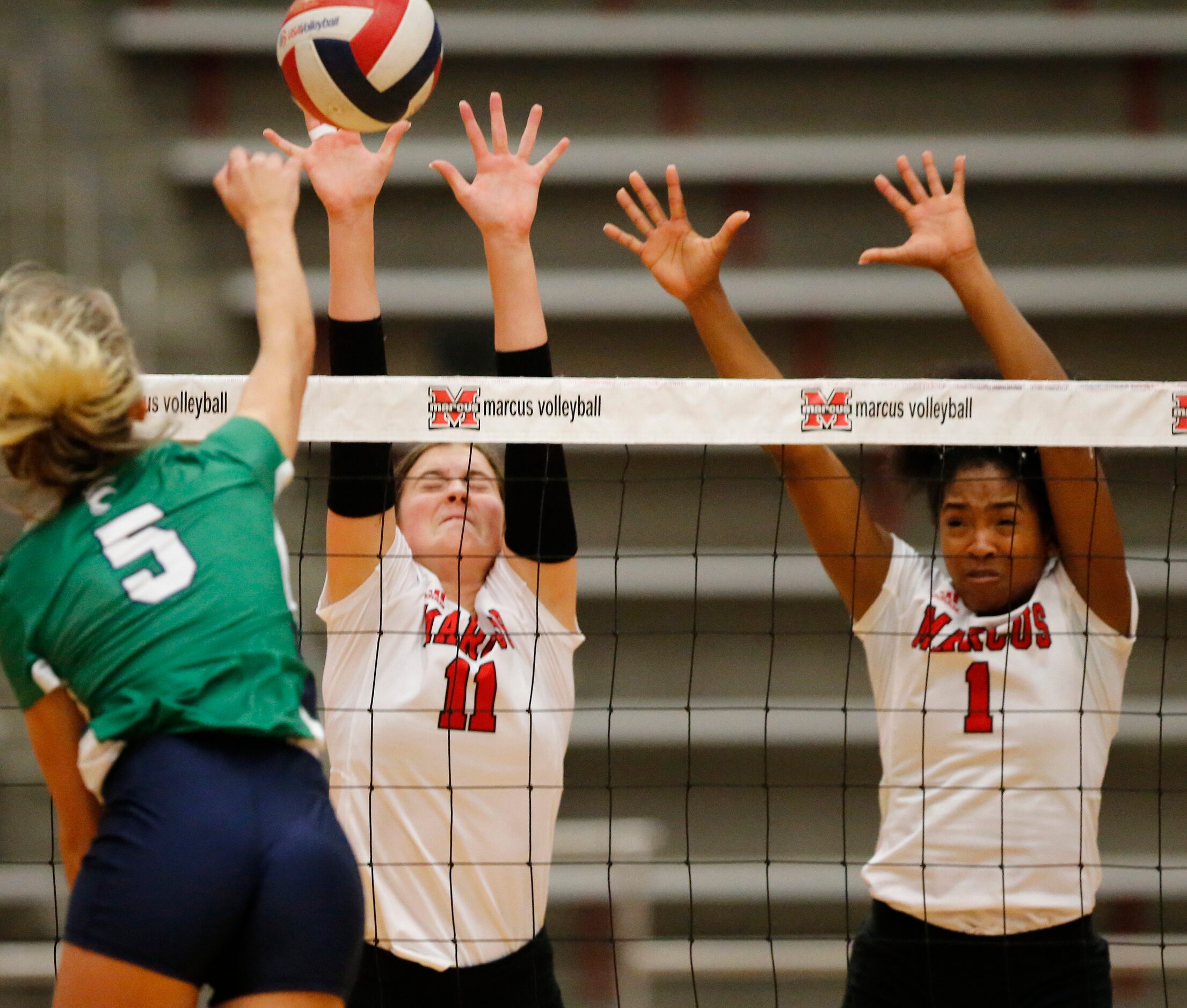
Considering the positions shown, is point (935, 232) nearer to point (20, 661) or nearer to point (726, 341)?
point (726, 341)

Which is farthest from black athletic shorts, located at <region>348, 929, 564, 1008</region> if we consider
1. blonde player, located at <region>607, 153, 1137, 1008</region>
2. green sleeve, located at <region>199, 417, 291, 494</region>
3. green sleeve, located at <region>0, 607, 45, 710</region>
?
green sleeve, located at <region>199, 417, 291, 494</region>

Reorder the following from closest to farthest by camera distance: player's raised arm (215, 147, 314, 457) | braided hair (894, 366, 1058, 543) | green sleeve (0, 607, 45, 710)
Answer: green sleeve (0, 607, 45, 710), player's raised arm (215, 147, 314, 457), braided hair (894, 366, 1058, 543)

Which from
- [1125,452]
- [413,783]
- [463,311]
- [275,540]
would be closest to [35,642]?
[275,540]

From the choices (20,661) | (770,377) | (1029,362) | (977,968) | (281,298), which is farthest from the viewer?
(770,377)

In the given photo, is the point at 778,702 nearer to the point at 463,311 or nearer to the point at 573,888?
the point at 573,888

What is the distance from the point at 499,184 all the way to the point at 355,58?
42 centimetres

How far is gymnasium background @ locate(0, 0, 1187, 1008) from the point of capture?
18.3 ft

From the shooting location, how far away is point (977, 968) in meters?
2.55

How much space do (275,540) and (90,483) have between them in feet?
0.82

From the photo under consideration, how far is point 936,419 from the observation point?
2719mm

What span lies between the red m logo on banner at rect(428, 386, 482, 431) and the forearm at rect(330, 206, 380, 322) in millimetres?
201

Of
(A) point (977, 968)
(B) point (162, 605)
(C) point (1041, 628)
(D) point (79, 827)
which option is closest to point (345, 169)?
(B) point (162, 605)

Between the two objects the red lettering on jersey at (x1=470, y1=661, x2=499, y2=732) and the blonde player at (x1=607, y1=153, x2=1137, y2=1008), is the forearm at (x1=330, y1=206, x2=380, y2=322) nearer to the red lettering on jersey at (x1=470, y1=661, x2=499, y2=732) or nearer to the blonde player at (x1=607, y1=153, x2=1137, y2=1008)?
the blonde player at (x1=607, y1=153, x2=1137, y2=1008)

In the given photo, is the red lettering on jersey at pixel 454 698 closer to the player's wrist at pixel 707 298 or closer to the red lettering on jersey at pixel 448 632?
the red lettering on jersey at pixel 448 632
